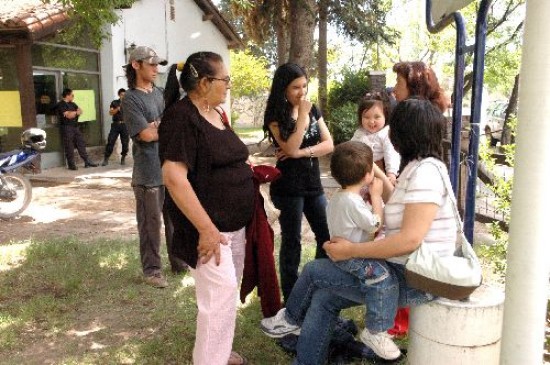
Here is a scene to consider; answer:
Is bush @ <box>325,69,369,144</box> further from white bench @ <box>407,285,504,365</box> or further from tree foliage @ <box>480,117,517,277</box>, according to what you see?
white bench @ <box>407,285,504,365</box>

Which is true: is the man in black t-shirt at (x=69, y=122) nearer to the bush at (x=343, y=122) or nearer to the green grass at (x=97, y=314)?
the bush at (x=343, y=122)

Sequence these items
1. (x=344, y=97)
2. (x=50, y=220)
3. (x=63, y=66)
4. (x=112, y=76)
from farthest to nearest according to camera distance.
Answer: (x=344, y=97) < (x=112, y=76) < (x=63, y=66) < (x=50, y=220)

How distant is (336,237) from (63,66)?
1152 centimetres

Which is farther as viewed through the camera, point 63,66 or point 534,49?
point 63,66

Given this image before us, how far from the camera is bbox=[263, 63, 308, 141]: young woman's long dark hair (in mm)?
3355

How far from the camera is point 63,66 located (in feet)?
41.1

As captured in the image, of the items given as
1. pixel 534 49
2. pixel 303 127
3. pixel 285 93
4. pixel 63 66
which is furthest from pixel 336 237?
pixel 63 66

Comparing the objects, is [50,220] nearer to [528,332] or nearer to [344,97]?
[528,332]

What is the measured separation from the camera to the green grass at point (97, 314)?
3.27 m

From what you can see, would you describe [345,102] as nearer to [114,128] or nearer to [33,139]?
[114,128]

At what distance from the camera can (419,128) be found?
2.37 meters

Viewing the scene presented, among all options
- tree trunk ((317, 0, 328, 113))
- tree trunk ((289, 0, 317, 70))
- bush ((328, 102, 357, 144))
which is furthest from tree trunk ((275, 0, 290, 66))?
bush ((328, 102, 357, 144))

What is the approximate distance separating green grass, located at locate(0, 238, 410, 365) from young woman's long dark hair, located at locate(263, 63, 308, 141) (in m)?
1.31

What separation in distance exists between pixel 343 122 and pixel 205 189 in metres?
12.0
